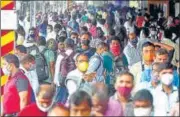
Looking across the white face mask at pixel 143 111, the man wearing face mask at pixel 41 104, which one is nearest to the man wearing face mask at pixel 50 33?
the man wearing face mask at pixel 41 104

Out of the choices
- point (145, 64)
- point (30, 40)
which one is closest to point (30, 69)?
point (145, 64)

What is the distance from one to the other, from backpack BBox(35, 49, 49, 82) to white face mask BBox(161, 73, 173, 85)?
1989 millimetres

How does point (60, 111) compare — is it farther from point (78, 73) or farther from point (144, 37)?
point (144, 37)

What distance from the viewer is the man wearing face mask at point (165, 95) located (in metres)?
4.97

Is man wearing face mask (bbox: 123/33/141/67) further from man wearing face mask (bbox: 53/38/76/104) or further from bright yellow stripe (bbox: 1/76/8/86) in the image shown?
bright yellow stripe (bbox: 1/76/8/86)

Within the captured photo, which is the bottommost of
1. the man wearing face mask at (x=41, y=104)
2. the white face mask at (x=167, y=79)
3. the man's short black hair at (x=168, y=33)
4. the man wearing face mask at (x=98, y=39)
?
the man wearing face mask at (x=41, y=104)

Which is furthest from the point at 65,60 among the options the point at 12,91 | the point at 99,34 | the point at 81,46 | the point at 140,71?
the point at 99,34

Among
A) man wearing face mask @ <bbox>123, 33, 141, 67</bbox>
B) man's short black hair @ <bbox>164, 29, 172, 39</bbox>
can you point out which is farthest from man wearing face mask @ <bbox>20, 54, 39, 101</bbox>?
man's short black hair @ <bbox>164, 29, 172, 39</bbox>

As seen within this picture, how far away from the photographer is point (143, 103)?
479cm

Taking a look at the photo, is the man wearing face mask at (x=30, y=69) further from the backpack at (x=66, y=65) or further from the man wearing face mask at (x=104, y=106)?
the man wearing face mask at (x=104, y=106)

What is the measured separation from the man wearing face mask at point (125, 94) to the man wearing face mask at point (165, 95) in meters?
0.21

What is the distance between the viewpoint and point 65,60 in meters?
6.98

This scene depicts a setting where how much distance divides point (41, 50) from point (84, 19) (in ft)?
16.8

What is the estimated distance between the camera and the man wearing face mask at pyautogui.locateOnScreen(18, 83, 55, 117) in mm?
4844
